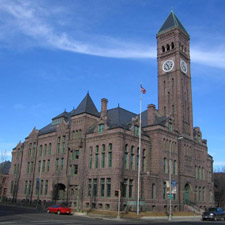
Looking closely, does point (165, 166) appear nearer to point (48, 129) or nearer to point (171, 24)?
point (48, 129)

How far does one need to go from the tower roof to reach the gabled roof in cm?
2777

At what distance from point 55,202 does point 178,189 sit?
24087 mm

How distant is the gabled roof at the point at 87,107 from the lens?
52.8 metres

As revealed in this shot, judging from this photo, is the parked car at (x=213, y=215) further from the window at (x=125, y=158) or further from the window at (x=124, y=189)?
the window at (x=125, y=158)

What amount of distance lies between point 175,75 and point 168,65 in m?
3.87

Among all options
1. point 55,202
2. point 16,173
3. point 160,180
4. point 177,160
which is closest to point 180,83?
point 177,160

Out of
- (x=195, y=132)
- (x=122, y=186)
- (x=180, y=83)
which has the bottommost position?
(x=122, y=186)

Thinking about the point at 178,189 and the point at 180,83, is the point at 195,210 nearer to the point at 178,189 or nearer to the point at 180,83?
the point at 178,189

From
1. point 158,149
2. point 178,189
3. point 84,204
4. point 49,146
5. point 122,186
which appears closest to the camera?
point 122,186

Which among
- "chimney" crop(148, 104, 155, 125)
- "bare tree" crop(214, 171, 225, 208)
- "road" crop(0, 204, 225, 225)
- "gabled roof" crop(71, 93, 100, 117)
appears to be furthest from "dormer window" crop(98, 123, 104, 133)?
"bare tree" crop(214, 171, 225, 208)

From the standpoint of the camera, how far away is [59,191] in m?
53.9

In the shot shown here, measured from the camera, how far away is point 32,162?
6294cm

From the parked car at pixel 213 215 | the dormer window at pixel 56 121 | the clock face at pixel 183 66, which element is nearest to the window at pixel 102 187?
the parked car at pixel 213 215

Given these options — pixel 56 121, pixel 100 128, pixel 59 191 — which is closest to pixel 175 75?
pixel 100 128
